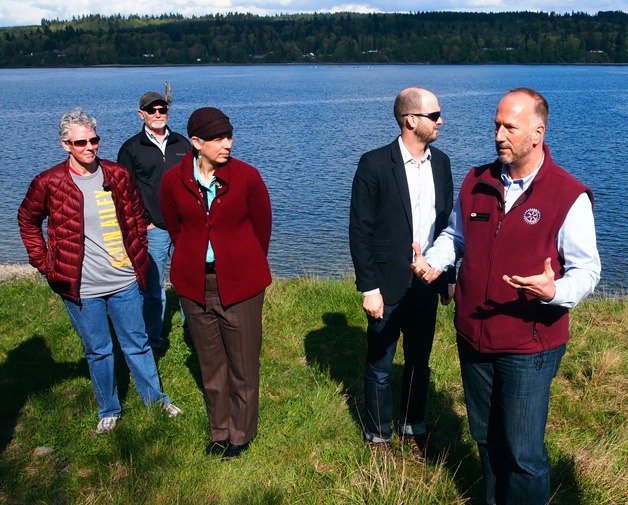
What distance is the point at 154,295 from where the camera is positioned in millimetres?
5871

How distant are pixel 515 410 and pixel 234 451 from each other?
1.98m

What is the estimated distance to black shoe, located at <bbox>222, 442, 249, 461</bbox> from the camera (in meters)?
4.21

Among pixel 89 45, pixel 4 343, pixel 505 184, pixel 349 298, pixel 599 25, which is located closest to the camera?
pixel 505 184

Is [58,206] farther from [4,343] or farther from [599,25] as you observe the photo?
[599,25]

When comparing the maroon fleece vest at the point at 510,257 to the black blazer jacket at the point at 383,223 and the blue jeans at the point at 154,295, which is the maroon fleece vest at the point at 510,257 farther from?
the blue jeans at the point at 154,295

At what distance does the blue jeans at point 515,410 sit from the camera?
3.05 meters

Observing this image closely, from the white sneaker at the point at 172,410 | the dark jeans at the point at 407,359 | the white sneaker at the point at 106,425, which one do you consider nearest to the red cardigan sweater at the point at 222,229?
the dark jeans at the point at 407,359

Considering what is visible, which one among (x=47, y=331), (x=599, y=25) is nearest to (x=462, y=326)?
(x=47, y=331)

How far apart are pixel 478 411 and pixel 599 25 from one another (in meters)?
163

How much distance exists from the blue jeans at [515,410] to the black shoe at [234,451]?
5.38 feet

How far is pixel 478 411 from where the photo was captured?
335 centimetres

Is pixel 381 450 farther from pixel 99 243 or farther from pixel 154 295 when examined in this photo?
pixel 154 295

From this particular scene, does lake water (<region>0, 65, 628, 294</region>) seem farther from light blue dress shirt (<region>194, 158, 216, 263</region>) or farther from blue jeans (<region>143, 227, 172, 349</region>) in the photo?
light blue dress shirt (<region>194, 158, 216, 263</region>)

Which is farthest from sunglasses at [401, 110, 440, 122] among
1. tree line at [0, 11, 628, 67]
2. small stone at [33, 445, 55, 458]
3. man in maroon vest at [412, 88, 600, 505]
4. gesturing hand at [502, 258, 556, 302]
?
tree line at [0, 11, 628, 67]
